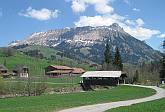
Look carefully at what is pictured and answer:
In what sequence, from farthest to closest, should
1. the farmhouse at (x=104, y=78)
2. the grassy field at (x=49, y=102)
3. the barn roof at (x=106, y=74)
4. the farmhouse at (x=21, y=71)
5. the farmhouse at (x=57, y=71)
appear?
the farmhouse at (x=57, y=71)
the farmhouse at (x=21, y=71)
the farmhouse at (x=104, y=78)
the barn roof at (x=106, y=74)
the grassy field at (x=49, y=102)

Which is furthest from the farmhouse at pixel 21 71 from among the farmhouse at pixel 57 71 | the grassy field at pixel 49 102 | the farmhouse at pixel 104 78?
the grassy field at pixel 49 102

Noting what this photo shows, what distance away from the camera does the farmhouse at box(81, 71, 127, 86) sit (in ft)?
340

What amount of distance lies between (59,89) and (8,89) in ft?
59.2

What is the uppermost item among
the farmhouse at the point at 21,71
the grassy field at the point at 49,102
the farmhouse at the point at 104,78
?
the farmhouse at the point at 21,71

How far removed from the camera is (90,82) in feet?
349

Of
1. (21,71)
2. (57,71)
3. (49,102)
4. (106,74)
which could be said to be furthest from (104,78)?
(57,71)

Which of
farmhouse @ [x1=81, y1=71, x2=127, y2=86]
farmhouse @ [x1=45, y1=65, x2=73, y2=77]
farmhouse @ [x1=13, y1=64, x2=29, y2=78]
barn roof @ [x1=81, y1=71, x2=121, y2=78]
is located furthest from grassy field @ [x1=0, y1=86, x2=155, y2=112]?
farmhouse @ [x1=45, y1=65, x2=73, y2=77]

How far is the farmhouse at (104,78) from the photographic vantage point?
104 meters

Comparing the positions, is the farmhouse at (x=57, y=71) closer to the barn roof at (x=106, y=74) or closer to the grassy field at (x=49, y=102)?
the barn roof at (x=106, y=74)

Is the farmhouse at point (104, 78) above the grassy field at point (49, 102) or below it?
above

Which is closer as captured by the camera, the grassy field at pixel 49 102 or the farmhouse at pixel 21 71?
the grassy field at pixel 49 102

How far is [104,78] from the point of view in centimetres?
10650

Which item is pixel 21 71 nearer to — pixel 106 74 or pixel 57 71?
pixel 57 71

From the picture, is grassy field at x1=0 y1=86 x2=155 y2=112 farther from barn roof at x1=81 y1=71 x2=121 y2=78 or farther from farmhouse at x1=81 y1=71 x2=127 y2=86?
farmhouse at x1=81 y1=71 x2=127 y2=86
